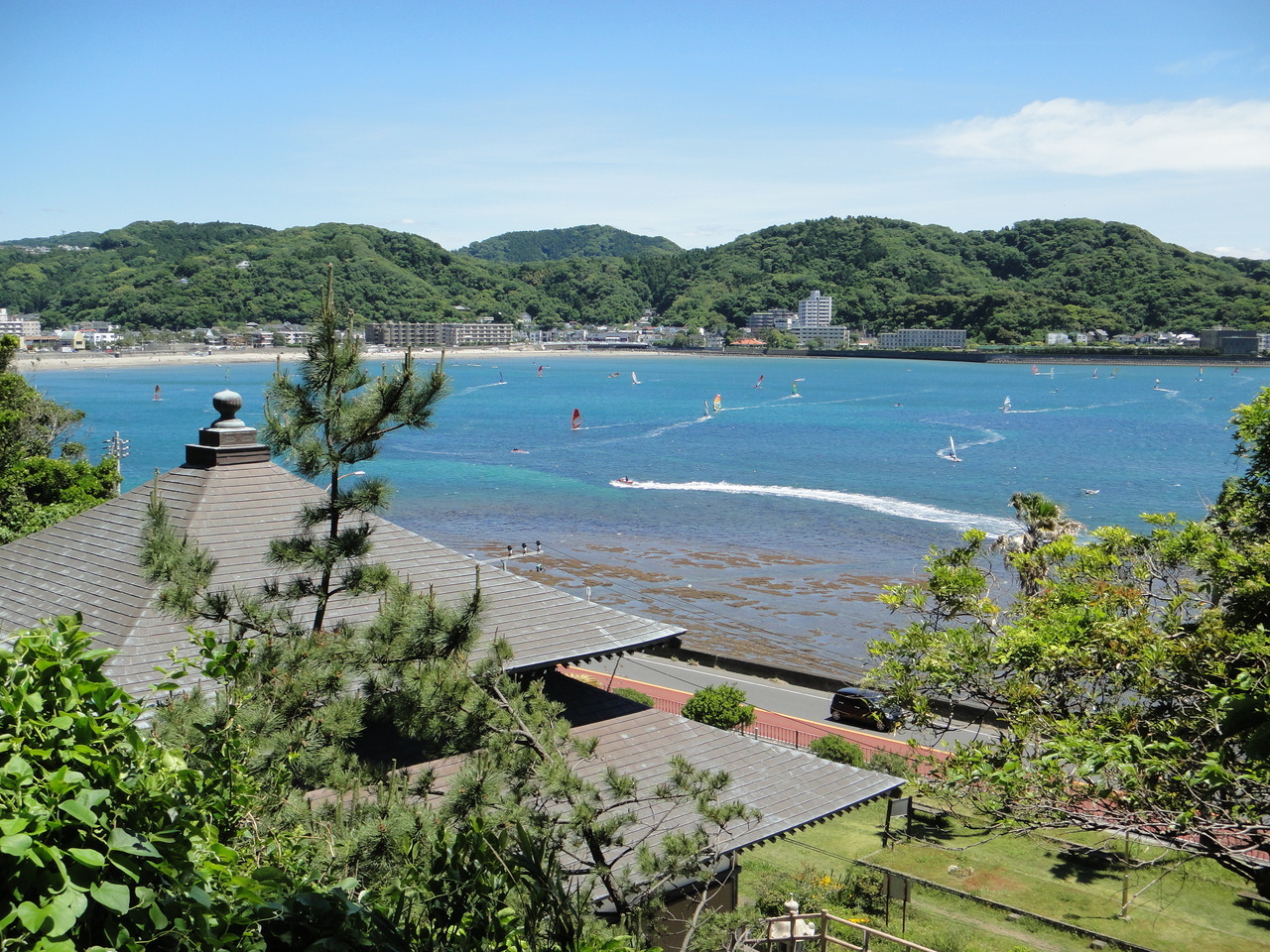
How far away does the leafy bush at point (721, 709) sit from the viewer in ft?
61.2

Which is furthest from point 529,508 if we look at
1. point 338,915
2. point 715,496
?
point 338,915

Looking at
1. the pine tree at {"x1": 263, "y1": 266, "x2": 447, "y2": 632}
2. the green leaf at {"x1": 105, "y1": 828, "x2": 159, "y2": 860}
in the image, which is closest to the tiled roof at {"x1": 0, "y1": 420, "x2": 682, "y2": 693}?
the pine tree at {"x1": 263, "y1": 266, "x2": 447, "y2": 632}

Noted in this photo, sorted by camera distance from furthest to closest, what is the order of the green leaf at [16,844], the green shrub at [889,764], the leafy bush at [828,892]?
the green shrub at [889,764] < the leafy bush at [828,892] < the green leaf at [16,844]

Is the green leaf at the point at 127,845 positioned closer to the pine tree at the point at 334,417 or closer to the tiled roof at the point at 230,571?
the pine tree at the point at 334,417

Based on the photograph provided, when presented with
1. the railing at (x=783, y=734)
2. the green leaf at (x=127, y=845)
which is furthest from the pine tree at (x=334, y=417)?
the railing at (x=783, y=734)

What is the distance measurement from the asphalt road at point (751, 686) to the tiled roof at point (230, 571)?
12312mm

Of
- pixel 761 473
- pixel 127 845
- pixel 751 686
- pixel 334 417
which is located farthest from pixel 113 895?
pixel 761 473

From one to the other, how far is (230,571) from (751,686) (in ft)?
57.8

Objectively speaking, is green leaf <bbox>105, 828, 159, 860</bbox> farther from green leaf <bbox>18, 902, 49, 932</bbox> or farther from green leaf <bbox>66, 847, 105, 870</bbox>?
green leaf <bbox>18, 902, 49, 932</bbox>

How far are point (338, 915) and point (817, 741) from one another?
1487cm

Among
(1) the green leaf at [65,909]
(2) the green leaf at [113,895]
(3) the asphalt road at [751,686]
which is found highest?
(1) the green leaf at [65,909]

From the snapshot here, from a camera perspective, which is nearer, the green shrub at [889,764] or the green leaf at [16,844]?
the green leaf at [16,844]

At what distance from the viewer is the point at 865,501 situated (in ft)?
180

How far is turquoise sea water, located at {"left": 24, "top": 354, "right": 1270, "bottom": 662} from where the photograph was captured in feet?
125
